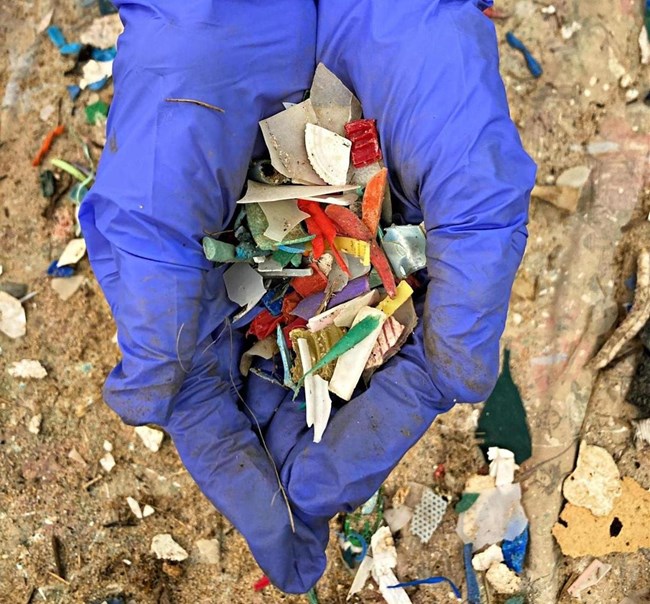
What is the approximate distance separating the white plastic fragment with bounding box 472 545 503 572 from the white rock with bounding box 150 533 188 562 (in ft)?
3.49

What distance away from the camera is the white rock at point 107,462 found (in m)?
2.41

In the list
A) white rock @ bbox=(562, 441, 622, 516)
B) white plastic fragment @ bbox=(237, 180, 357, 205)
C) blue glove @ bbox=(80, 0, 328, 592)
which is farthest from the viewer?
white rock @ bbox=(562, 441, 622, 516)

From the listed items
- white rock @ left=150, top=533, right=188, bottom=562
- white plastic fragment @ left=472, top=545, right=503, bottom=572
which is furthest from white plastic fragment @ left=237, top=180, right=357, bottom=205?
white plastic fragment @ left=472, top=545, right=503, bottom=572

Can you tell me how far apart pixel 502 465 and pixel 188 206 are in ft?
4.84

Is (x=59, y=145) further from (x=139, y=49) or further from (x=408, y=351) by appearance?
(x=408, y=351)

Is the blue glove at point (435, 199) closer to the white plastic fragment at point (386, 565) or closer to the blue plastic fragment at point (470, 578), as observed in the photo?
the white plastic fragment at point (386, 565)

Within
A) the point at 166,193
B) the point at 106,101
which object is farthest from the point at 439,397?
the point at 106,101

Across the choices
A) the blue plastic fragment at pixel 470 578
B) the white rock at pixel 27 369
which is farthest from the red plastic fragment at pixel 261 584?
the white rock at pixel 27 369

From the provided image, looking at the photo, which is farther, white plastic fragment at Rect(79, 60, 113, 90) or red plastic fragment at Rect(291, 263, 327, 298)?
white plastic fragment at Rect(79, 60, 113, 90)

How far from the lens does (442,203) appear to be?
180 centimetres

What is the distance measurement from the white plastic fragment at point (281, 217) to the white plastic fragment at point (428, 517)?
45.9 inches

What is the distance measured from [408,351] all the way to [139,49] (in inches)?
45.2

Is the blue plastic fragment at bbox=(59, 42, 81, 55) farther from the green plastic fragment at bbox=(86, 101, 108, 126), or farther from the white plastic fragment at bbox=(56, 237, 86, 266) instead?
the white plastic fragment at bbox=(56, 237, 86, 266)

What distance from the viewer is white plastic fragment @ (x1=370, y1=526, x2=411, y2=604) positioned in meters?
2.38
